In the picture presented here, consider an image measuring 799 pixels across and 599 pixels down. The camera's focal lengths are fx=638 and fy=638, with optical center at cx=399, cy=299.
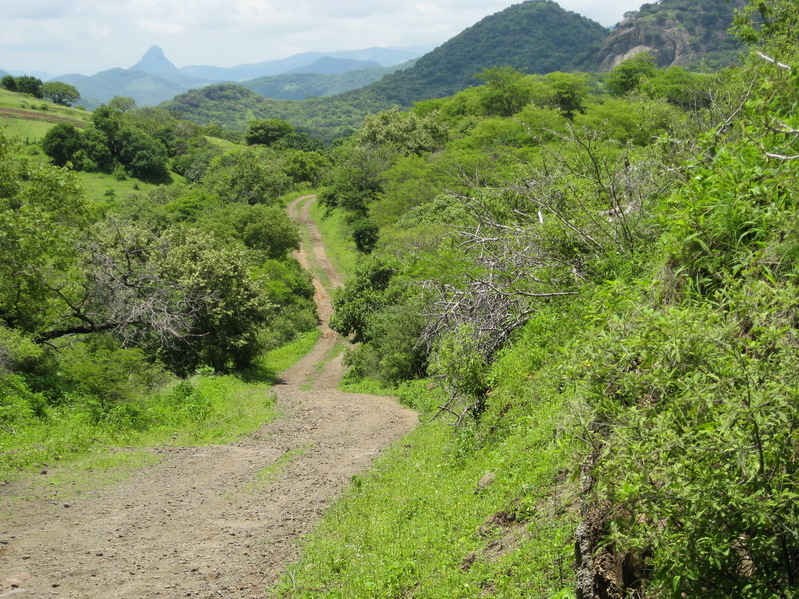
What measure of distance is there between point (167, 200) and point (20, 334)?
1984 inches

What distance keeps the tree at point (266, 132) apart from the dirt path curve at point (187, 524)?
95269mm

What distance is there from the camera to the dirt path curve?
618 cm

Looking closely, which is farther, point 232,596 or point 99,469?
point 99,469

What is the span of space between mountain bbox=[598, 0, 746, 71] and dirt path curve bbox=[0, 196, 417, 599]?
479ft

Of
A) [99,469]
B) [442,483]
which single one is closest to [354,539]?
[442,483]

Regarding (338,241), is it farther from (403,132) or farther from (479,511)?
(479,511)

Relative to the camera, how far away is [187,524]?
7.80 m

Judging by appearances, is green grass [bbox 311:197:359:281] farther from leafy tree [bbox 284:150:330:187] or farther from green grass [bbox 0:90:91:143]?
green grass [bbox 0:90:91:143]

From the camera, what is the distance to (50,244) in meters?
13.3

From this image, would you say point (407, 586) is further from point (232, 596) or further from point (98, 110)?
point (98, 110)

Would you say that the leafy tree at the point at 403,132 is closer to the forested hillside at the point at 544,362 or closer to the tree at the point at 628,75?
the tree at the point at 628,75

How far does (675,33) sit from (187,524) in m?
170

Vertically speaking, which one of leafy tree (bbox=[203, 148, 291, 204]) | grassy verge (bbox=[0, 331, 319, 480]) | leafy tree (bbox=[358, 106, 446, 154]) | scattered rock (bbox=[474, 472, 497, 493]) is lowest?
grassy verge (bbox=[0, 331, 319, 480])

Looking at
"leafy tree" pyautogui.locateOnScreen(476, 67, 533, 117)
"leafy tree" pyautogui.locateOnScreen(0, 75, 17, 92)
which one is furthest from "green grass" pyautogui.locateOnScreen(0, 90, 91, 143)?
"leafy tree" pyautogui.locateOnScreen(476, 67, 533, 117)
